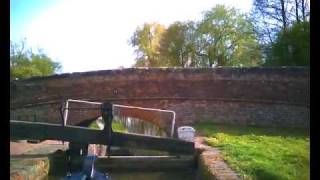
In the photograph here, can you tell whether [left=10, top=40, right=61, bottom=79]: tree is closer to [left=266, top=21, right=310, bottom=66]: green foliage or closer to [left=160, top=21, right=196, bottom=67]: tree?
[left=160, top=21, right=196, bottom=67]: tree

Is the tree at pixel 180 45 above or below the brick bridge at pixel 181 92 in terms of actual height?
above

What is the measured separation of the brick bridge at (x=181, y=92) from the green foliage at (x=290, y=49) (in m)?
1.46

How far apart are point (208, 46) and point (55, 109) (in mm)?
12007

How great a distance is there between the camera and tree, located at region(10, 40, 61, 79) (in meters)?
19.9

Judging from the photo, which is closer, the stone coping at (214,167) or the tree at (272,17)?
the stone coping at (214,167)

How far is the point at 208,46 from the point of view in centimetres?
2327

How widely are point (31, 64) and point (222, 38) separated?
35.9 feet

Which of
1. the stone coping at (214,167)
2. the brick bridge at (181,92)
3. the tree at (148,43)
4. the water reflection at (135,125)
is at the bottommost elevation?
the water reflection at (135,125)

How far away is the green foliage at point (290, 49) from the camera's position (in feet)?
45.5

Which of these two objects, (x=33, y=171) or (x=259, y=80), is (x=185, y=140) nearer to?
(x=33, y=171)

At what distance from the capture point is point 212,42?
23250 mm

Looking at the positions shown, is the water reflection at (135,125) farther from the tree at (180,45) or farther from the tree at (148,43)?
the tree at (148,43)

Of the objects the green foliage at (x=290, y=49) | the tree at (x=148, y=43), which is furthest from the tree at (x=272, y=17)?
the tree at (x=148, y=43)

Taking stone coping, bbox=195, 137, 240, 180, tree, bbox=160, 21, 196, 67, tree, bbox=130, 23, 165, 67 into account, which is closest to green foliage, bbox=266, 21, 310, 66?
tree, bbox=160, 21, 196, 67
